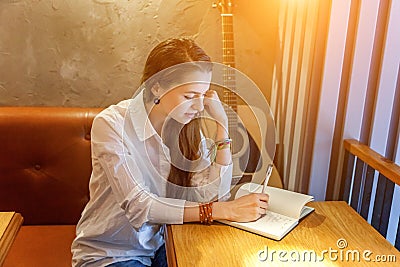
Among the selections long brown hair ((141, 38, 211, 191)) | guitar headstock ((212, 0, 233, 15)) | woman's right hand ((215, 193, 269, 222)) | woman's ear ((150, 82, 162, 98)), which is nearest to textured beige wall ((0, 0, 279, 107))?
guitar headstock ((212, 0, 233, 15))

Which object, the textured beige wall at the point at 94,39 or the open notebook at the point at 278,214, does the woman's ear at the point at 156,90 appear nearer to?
the open notebook at the point at 278,214

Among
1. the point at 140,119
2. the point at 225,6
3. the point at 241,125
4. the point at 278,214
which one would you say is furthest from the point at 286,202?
the point at 225,6

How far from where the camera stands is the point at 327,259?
1.10m

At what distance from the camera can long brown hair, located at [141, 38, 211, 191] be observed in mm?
1282

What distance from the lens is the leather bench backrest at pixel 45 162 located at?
69.4 inches

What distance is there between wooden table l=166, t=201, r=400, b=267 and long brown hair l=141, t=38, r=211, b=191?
0.80 ft

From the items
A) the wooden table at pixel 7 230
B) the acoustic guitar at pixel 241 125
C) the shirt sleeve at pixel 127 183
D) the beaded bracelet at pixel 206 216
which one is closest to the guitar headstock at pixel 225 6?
the acoustic guitar at pixel 241 125

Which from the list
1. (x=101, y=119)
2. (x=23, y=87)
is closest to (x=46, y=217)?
(x=23, y=87)

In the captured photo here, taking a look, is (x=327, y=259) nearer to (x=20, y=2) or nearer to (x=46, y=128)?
(x=46, y=128)

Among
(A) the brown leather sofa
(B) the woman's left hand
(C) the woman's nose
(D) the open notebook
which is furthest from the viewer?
(A) the brown leather sofa

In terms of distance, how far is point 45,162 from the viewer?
1.79 m

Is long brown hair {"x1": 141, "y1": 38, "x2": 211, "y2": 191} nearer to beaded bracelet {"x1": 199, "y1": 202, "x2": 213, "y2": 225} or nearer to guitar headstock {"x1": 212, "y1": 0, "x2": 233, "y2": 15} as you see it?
beaded bracelet {"x1": 199, "y1": 202, "x2": 213, "y2": 225}

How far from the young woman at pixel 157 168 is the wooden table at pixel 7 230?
7.9 inches

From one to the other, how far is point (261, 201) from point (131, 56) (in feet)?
3.18
